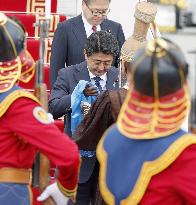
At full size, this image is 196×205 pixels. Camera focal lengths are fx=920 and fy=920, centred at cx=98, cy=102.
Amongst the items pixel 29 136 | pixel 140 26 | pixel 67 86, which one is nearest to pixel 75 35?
pixel 140 26

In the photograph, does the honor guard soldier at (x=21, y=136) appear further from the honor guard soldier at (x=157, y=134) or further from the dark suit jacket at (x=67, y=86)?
the dark suit jacket at (x=67, y=86)

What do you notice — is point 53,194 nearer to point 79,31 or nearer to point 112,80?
point 112,80

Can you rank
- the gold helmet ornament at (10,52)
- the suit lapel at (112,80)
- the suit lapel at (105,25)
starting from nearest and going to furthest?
the gold helmet ornament at (10,52)
the suit lapel at (112,80)
the suit lapel at (105,25)

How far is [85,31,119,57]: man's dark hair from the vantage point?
6.06m

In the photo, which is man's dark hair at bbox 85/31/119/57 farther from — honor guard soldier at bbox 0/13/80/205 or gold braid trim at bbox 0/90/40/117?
gold braid trim at bbox 0/90/40/117

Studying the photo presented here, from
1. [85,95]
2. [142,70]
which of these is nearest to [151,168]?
[142,70]

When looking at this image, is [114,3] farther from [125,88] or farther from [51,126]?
[51,126]

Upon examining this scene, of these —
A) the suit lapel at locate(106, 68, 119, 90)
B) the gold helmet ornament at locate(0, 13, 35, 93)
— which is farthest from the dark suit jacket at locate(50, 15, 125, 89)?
the gold helmet ornament at locate(0, 13, 35, 93)

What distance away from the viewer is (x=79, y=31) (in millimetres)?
7480

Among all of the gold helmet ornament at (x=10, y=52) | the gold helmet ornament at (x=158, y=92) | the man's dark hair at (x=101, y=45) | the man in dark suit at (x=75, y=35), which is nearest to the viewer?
the gold helmet ornament at (x=158, y=92)

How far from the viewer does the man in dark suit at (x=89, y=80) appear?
592 centimetres

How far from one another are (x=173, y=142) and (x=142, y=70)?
1.17 feet

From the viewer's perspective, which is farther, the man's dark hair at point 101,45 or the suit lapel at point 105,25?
the suit lapel at point 105,25

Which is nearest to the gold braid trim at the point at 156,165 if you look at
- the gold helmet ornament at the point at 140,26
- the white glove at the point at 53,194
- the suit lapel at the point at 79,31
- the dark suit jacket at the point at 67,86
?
the white glove at the point at 53,194
